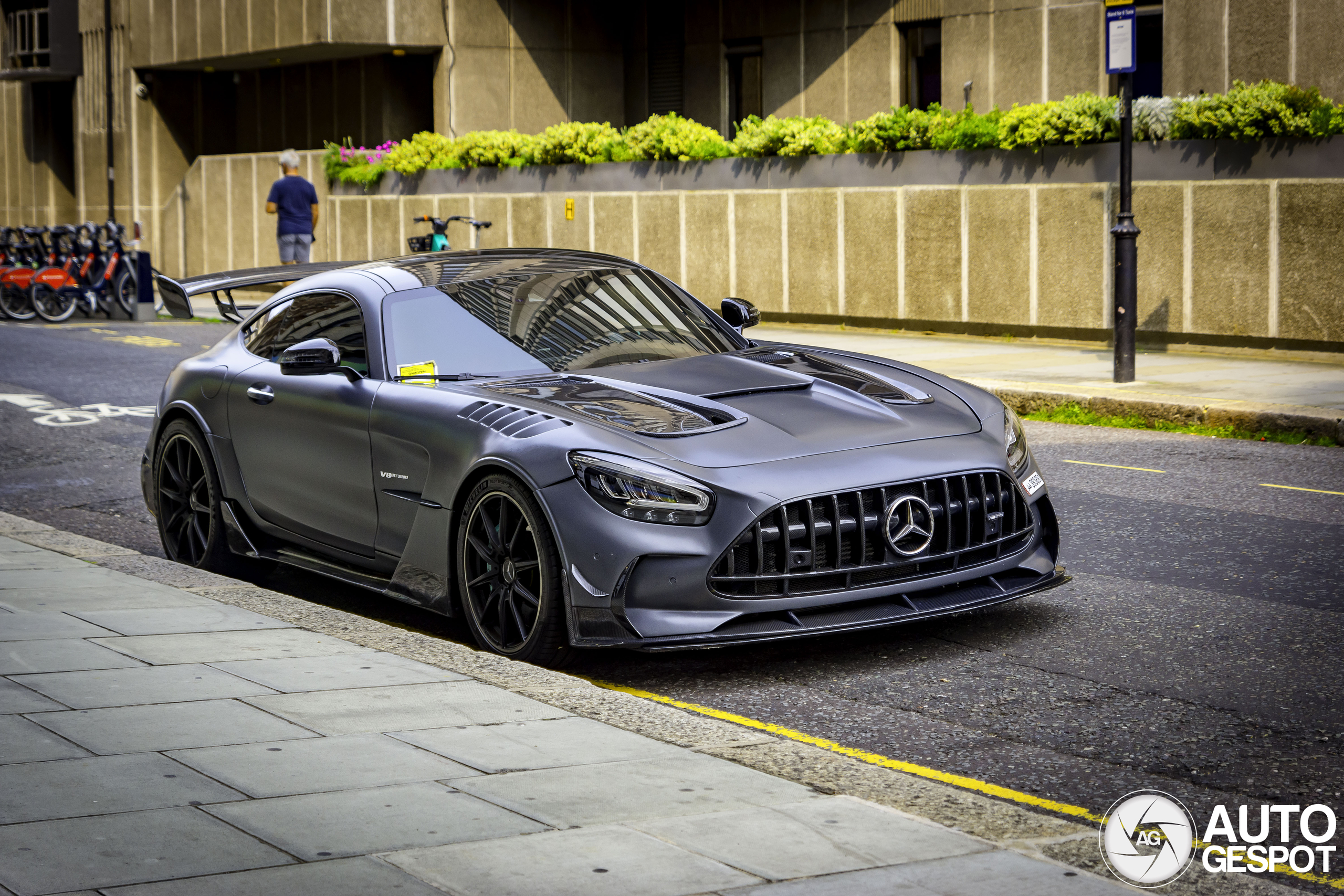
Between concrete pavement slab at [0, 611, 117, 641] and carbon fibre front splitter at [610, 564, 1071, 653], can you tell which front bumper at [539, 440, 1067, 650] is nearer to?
carbon fibre front splitter at [610, 564, 1071, 653]

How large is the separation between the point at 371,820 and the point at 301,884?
43cm

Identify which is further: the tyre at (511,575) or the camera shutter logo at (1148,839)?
the tyre at (511,575)

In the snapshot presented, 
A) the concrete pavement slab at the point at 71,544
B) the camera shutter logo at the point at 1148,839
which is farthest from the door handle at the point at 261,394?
the camera shutter logo at the point at 1148,839

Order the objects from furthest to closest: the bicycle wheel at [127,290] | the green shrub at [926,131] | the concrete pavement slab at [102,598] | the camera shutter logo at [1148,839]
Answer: the bicycle wheel at [127,290], the green shrub at [926,131], the concrete pavement slab at [102,598], the camera shutter logo at [1148,839]

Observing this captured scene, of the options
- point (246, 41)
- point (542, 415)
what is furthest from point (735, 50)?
point (542, 415)

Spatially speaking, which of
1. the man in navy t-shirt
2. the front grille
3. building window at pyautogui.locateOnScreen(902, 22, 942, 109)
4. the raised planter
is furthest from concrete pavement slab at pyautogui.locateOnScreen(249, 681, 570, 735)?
building window at pyautogui.locateOnScreen(902, 22, 942, 109)

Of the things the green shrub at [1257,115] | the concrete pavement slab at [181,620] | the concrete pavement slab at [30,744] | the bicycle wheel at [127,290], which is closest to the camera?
the concrete pavement slab at [30,744]

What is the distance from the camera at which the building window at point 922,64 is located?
25.4m

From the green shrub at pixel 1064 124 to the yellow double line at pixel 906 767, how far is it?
1289cm

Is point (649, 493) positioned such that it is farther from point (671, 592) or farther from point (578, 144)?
point (578, 144)

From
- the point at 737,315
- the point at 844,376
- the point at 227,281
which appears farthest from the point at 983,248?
the point at 844,376

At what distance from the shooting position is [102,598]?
6.48 meters

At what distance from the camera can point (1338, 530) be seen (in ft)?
26.2

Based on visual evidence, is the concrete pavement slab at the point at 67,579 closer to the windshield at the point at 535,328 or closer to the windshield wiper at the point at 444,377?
the windshield wiper at the point at 444,377
